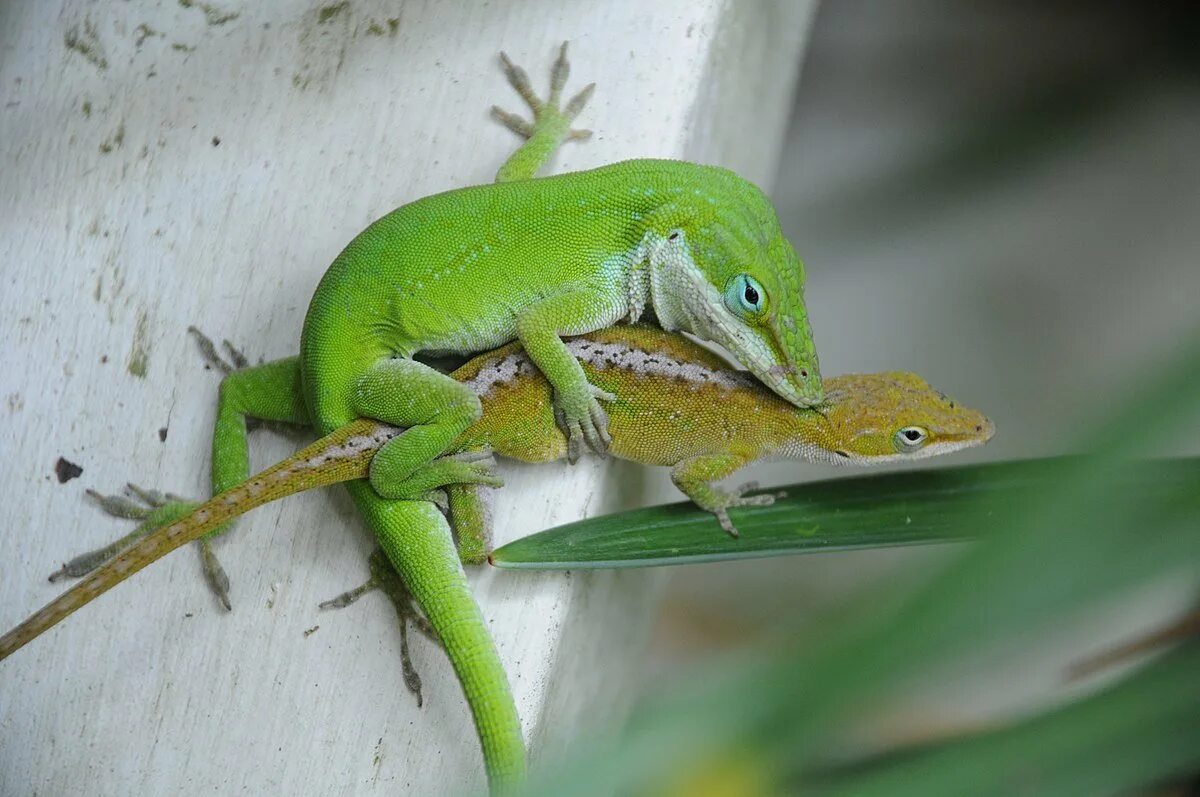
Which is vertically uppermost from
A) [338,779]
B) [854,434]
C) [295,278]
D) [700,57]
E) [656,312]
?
[700,57]

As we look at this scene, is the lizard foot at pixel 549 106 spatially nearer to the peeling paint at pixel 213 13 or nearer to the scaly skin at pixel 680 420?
the scaly skin at pixel 680 420

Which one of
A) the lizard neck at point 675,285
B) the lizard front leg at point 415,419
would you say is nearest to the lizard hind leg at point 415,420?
the lizard front leg at point 415,419

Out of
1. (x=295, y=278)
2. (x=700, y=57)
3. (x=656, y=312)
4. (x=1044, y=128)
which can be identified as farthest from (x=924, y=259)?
(x=295, y=278)

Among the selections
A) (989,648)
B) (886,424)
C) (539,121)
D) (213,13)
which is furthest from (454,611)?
(213,13)

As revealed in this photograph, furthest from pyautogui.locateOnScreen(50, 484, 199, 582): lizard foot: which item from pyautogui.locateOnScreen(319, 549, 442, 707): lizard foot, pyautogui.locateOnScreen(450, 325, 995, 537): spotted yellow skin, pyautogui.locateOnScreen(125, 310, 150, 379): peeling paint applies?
pyautogui.locateOnScreen(450, 325, 995, 537): spotted yellow skin

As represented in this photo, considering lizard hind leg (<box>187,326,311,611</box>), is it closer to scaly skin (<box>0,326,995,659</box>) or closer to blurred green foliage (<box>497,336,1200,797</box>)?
scaly skin (<box>0,326,995,659</box>)

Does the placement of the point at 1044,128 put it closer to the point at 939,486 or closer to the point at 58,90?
the point at 939,486

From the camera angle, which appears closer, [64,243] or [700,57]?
[700,57]
